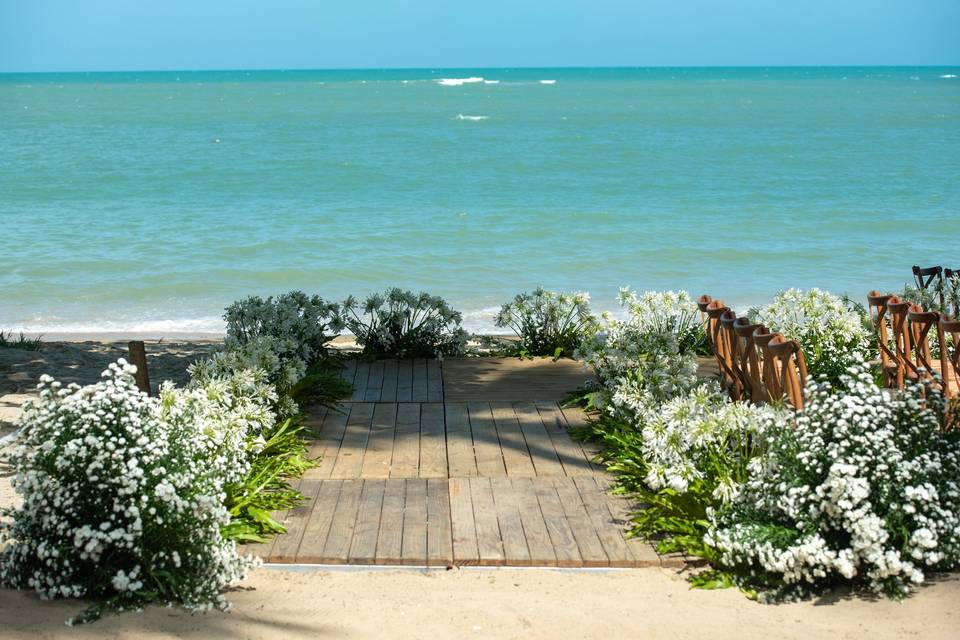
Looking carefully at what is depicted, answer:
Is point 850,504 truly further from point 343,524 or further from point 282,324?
point 282,324

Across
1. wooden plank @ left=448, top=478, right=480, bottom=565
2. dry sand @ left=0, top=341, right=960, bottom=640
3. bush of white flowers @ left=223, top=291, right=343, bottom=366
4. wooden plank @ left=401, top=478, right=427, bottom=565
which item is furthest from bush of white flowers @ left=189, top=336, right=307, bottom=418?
dry sand @ left=0, top=341, right=960, bottom=640

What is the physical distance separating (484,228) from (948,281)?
12.0 meters

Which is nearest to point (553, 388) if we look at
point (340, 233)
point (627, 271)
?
point (627, 271)

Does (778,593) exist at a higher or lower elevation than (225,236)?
lower

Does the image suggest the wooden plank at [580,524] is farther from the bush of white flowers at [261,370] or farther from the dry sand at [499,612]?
the bush of white flowers at [261,370]

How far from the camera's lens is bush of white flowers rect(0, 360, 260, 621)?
3736 mm

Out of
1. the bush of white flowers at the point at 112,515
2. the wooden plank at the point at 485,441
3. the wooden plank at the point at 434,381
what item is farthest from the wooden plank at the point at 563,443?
the bush of white flowers at the point at 112,515

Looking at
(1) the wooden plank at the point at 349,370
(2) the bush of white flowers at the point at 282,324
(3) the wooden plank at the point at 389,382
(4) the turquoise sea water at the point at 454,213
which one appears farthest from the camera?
(4) the turquoise sea water at the point at 454,213

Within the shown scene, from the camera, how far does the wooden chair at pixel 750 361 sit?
5125mm

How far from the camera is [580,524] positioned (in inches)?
182

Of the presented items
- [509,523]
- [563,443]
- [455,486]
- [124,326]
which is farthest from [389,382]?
[124,326]

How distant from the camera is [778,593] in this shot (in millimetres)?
3986

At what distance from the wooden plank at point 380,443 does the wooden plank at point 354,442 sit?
0.03m

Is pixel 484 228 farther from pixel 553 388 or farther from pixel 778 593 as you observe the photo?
pixel 778 593
